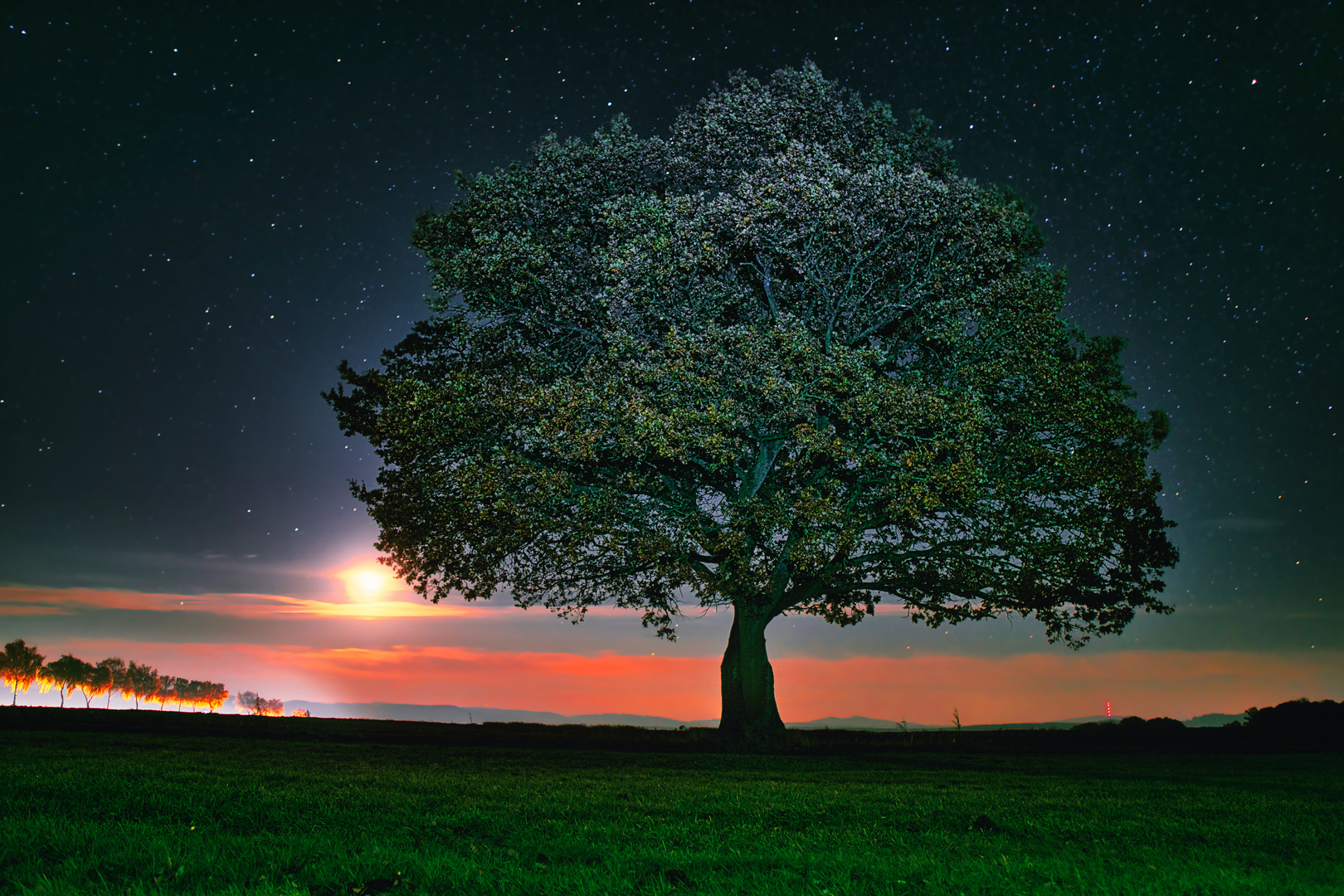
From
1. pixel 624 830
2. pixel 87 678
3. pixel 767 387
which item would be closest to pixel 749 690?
pixel 767 387

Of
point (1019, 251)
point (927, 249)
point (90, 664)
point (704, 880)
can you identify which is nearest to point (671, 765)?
point (704, 880)

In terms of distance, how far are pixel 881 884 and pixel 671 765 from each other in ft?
38.2

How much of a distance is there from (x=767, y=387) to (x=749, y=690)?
10.2 m

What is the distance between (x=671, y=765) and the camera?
17.6 meters

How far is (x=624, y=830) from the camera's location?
854cm

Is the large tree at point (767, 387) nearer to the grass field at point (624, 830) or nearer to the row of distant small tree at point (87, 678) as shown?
the grass field at point (624, 830)

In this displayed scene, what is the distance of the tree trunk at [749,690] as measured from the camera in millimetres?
25547

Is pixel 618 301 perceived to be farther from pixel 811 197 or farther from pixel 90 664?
pixel 90 664

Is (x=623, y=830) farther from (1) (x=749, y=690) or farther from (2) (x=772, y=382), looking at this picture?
(1) (x=749, y=690)

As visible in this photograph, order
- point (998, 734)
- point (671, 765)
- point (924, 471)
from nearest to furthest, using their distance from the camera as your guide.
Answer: point (671, 765)
point (924, 471)
point (998, 734)

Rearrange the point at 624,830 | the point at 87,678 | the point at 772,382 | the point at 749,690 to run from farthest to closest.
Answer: the point at 87,678 < the point at 749,690 < the point at 772,382 < the point at 624,830

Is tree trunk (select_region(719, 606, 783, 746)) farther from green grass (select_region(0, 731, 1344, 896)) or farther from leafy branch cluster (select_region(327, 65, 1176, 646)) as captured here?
green grass (select_region(0, 731, 1344, 896))

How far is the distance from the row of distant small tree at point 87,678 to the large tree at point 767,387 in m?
87.2

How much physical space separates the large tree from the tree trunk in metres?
0.08
